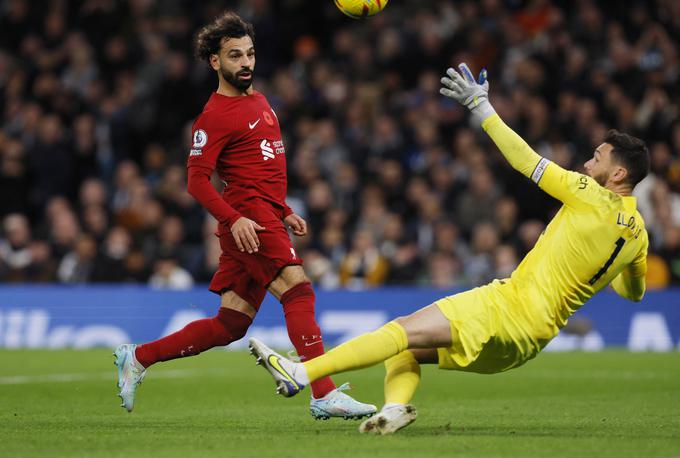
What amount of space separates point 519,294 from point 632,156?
1.05m

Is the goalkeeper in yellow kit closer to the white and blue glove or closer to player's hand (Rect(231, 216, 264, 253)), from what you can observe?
the white and blue glove

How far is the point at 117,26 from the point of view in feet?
73.6

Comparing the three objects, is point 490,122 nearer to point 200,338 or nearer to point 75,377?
point 200,338

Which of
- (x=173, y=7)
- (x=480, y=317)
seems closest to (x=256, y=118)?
(x=480, y=317)

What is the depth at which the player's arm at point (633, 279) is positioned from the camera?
7.80 metres

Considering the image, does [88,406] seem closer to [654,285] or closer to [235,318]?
[235,318]

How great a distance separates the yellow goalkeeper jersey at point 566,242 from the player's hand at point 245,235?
5.28 feet

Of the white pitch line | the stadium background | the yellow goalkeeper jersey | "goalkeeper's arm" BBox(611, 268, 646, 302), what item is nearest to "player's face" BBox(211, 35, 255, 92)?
the yellow goalkeeper jersey

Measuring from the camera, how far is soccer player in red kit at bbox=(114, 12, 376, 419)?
26.9ft

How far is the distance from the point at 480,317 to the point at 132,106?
14796mm

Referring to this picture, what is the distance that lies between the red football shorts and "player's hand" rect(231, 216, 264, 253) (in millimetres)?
212

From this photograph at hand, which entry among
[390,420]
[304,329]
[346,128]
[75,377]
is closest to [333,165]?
[346,128]

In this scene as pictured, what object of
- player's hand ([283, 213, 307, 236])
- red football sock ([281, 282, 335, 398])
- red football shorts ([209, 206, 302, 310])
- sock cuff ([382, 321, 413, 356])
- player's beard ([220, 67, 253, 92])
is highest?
player's beard ([220, 67, 253, 92])

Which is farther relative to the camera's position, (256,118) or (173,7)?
(173,7)
